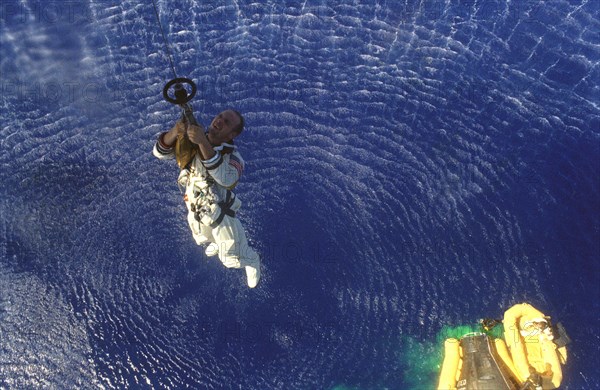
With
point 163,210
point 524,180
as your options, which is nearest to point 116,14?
point 163,210

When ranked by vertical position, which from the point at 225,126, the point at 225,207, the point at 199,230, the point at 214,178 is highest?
the point at 225,126

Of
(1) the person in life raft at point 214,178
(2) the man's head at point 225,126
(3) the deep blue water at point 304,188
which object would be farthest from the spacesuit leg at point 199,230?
(2) the man's head at point 225,126

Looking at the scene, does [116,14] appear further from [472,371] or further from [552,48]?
[472,371]

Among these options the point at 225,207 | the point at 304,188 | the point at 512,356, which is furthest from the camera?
the point at 304,188

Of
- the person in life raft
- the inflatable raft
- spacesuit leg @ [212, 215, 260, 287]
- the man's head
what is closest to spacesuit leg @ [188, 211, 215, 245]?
the person in life raft

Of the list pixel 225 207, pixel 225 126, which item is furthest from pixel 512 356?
pixel 225 126

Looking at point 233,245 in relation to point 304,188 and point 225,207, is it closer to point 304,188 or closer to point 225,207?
point 225,207

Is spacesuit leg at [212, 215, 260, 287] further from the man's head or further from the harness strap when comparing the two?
the man's head
